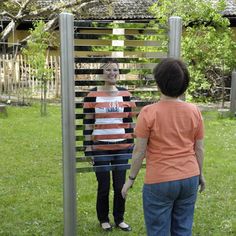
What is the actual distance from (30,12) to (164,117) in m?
17.2

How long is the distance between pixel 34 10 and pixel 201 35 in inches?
324

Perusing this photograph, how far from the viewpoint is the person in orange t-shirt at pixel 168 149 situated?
10.0ft

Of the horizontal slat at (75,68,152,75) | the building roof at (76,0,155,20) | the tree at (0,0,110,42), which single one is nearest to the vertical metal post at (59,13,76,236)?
the horizontal slat at (75,68,152,75)

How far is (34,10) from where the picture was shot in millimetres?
19375

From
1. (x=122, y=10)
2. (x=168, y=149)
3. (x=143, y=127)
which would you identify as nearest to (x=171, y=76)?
(x=143, y=127)

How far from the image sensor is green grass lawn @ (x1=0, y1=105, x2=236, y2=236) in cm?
482

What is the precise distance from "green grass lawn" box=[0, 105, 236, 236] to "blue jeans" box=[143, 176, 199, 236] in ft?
4.60

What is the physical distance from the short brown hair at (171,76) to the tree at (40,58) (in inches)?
400

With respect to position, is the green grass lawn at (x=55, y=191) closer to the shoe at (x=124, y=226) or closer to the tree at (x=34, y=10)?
the shoe at (x=124, y=226)

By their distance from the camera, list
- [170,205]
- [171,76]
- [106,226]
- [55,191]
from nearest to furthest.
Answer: [171,76] < [170,205] < [106,226] < [55,191]

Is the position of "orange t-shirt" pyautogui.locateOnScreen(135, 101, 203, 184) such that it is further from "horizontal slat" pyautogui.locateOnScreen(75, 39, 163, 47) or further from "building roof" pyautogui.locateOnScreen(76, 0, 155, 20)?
"building roof" pyautogui.locateOnScreen(76, 0, 155, 20)

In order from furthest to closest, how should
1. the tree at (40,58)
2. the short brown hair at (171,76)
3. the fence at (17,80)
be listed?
the fence at (17,80), the tree at (40,58), the short brown hair at (171,76)

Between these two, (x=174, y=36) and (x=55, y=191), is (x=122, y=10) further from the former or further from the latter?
(x=174, y=36)

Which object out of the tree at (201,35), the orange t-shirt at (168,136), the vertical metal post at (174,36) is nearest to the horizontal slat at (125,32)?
the vertical metal post at (174,36)
